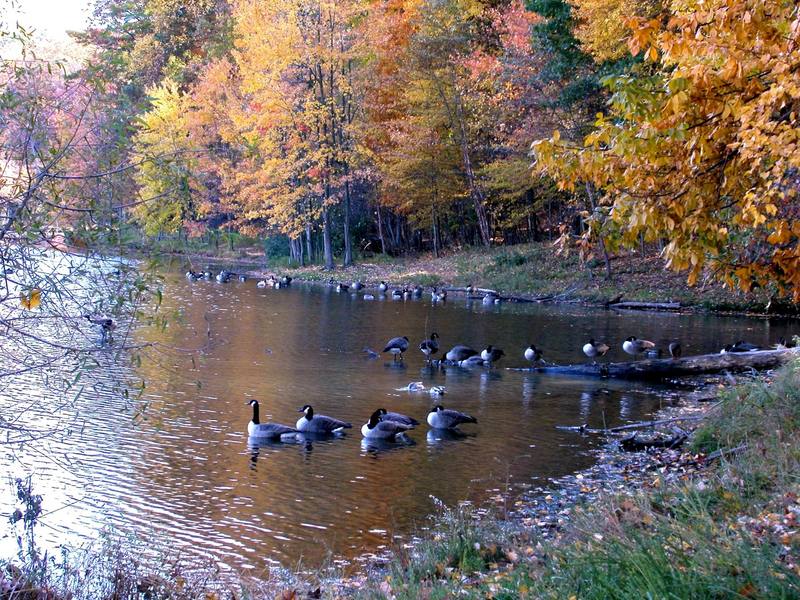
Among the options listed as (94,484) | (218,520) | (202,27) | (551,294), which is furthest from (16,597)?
(202,27)

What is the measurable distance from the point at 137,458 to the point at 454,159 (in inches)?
1397

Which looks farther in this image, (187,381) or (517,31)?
(517,31)

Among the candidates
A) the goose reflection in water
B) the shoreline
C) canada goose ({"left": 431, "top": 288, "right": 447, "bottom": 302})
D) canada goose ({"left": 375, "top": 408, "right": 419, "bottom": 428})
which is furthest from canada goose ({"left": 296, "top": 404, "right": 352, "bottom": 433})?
canada goose ({"left": 431, "top": 288, "right": 447, "bottom": 302})

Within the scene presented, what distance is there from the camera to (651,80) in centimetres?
812

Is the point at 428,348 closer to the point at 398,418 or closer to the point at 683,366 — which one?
the point at 683,366

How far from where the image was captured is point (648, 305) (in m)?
32.6

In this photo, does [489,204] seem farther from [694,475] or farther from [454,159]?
[694,475]

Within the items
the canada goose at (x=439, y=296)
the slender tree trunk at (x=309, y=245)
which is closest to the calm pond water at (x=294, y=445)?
the canada goose at (x=439, y=296)

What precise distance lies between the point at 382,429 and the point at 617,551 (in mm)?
8984

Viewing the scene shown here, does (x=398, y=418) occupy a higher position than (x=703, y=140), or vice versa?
(x=703, y=140)

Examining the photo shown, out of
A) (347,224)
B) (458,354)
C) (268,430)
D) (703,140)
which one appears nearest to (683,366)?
(458,354)

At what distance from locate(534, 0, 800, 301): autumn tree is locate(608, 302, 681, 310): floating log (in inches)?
960

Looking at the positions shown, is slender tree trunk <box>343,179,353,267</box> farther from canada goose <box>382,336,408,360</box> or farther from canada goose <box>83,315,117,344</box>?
canada goose <box>83,315,117,344</box>

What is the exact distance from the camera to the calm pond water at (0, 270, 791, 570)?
10.4 metres
